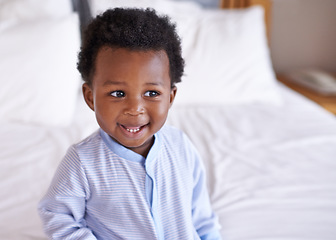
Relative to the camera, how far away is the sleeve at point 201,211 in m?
0.81

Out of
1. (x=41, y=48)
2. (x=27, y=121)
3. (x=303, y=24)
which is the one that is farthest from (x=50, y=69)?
(x=303, y=24)

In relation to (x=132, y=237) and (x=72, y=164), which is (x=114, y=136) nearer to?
(x=72, y=164)

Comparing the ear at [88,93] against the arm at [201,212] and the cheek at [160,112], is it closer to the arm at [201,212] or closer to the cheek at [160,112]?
the cheek at [160,112]

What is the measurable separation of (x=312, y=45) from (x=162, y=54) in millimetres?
2028

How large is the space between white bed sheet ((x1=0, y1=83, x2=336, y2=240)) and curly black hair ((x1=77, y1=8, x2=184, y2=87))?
44 cm

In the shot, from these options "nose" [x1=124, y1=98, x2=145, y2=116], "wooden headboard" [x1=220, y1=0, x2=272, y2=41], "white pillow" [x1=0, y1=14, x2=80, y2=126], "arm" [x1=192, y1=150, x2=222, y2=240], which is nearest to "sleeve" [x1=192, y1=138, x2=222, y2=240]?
"arm" [x1=192, y1=150, x2=222, y2=240]

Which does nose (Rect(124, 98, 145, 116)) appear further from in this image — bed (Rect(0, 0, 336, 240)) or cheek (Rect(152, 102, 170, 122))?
bed (Rect(0, 0, 336, 240))

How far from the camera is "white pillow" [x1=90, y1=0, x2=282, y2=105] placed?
5.17 ft

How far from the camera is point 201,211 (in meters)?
0.82

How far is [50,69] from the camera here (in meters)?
1.34

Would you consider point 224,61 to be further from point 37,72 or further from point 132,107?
point 132,107

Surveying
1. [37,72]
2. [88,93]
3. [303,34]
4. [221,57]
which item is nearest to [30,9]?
[37,72]

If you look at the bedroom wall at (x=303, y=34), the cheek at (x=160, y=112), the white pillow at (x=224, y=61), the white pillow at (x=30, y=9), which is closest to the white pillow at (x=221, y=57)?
the white pillow at (x=224, y=61)

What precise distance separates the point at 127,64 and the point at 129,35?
5cm
